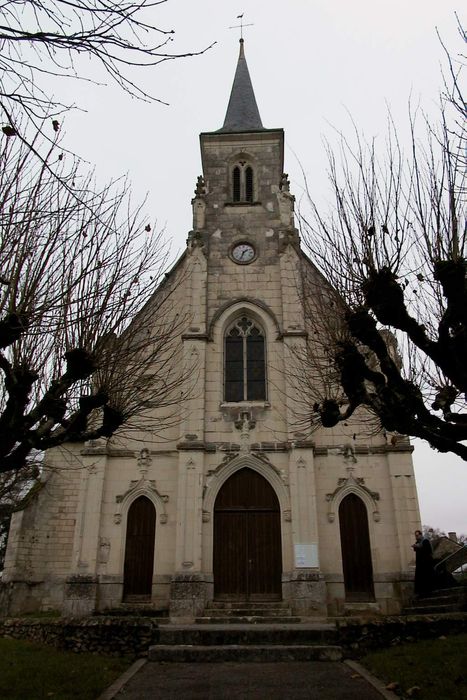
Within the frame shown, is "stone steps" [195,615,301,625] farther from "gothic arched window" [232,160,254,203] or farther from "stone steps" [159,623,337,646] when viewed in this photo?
"gothic arched window" [232,160,254,203]

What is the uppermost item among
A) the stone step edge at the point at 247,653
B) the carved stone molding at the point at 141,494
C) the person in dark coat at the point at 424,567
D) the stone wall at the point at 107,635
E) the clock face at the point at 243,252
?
the clock face at the point at 243,252

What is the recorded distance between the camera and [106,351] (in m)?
8.31

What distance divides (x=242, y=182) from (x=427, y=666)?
1534cm

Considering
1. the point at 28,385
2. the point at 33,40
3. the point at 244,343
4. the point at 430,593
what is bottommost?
the point at 430,593

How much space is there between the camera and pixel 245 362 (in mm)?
16312

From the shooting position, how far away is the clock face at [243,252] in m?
17.5

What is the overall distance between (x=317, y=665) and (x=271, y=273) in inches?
440

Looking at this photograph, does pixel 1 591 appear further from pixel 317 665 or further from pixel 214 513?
pixel 317 665

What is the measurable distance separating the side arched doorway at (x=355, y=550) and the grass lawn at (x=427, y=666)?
5036 mm

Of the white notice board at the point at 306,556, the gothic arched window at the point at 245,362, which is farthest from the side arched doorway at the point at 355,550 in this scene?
the gothic arched window at the point at 245,362

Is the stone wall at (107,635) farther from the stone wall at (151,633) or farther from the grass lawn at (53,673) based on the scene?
the grass lawn at (53,673)

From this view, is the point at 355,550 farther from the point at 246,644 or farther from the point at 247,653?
the point at 247,653

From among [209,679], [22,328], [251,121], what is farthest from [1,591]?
[251,121]

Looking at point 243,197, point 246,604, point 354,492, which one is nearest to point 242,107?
point 243,197
